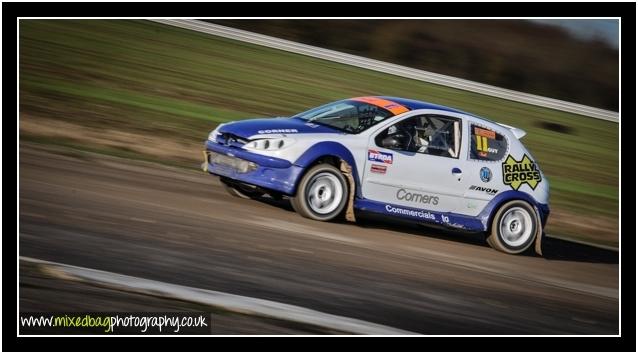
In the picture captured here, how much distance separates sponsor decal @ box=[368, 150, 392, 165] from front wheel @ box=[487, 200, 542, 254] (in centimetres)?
176

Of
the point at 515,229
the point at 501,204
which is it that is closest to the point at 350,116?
the point at 501,204

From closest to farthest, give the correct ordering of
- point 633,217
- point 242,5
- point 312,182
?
point 312,182
point 633,217
point 242,5

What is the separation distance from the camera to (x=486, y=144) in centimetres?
1110

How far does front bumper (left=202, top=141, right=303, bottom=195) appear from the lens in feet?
32.3

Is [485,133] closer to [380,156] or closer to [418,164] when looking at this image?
[418,164]

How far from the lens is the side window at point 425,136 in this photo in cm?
1043

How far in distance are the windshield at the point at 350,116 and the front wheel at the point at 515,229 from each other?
2051 mm

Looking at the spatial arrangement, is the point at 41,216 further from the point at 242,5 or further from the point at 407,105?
the point at 242,5

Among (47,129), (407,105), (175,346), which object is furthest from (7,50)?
(175,346)

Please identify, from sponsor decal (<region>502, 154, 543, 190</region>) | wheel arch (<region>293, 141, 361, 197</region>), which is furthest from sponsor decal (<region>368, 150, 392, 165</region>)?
sponsor decal (<region>502, 154, 543, 190</region>)

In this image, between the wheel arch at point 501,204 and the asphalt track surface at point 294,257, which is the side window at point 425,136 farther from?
the asphalt track surface at point 294,257

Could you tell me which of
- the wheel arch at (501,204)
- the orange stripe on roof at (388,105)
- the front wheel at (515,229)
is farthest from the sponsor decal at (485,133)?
the orange stripe on roof at (388,105)

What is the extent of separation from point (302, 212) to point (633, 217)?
4.73m

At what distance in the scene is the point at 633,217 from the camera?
11750 mm
